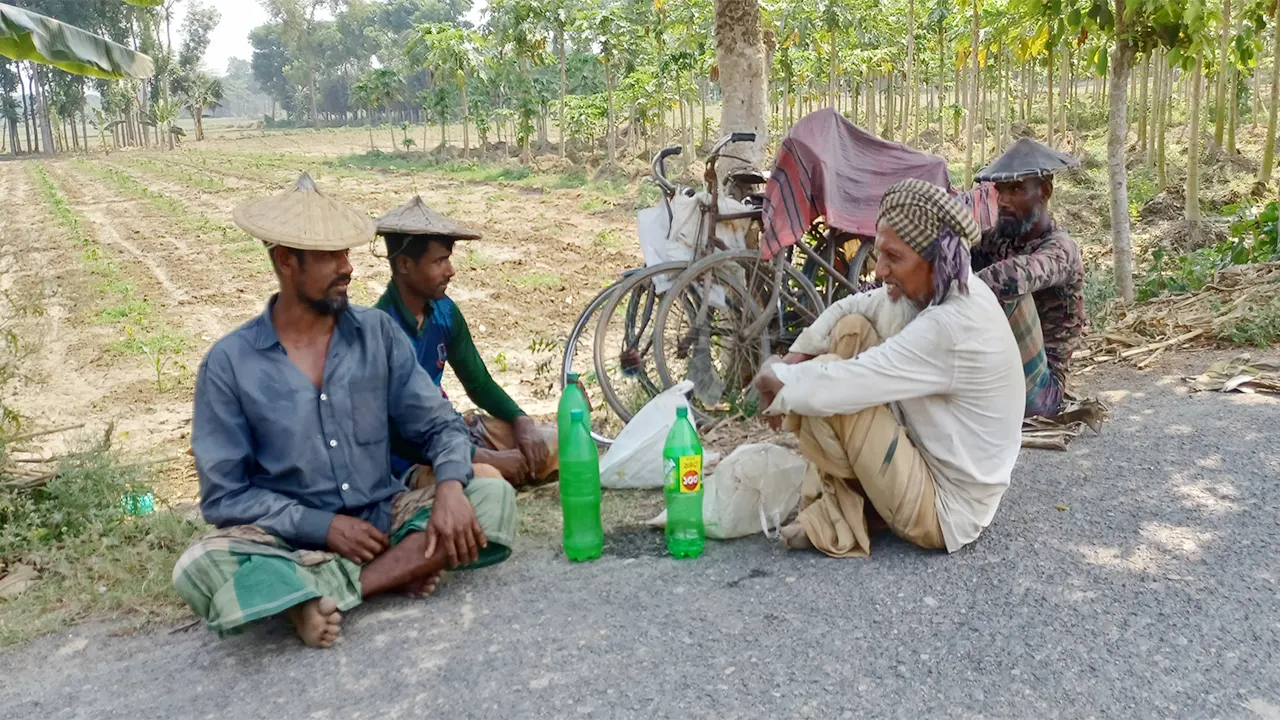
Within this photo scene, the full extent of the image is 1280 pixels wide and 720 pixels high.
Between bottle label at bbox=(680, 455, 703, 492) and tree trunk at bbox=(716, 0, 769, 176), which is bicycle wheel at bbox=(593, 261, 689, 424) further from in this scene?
bottle label at bbox=(680, 455, 703, 492)

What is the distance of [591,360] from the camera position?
5598mm

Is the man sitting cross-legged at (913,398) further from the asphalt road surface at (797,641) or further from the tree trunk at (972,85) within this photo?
the tree trunk at (972,85)

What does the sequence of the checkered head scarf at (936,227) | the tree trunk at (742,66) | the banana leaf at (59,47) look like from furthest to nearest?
the tree trunk at (742,66)
the banana leaf at (59,47)
the checkered head scarf at (936,227)

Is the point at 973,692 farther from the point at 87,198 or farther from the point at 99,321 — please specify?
the point at 87,198

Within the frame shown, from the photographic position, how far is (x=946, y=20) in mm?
26516

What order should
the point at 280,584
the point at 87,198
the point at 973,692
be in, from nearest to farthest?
A: the point at 973,692 → the point at 280,584 → the point at 87,198

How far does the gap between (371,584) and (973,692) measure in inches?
74.2

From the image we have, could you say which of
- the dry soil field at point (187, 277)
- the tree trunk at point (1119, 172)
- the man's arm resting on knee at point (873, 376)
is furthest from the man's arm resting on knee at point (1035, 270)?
the tree trunk at point (1119, 172)

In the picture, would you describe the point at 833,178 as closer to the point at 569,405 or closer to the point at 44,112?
the point at 569,405

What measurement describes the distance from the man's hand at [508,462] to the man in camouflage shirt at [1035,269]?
7.15 ft

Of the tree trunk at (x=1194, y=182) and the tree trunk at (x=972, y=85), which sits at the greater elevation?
the tree trunk at (x=972, y=85)

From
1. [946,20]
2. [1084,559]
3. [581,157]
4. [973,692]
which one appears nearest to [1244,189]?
[946,20]

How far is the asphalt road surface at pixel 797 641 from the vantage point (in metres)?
2.68

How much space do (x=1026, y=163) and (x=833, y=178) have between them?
0.97 metres
